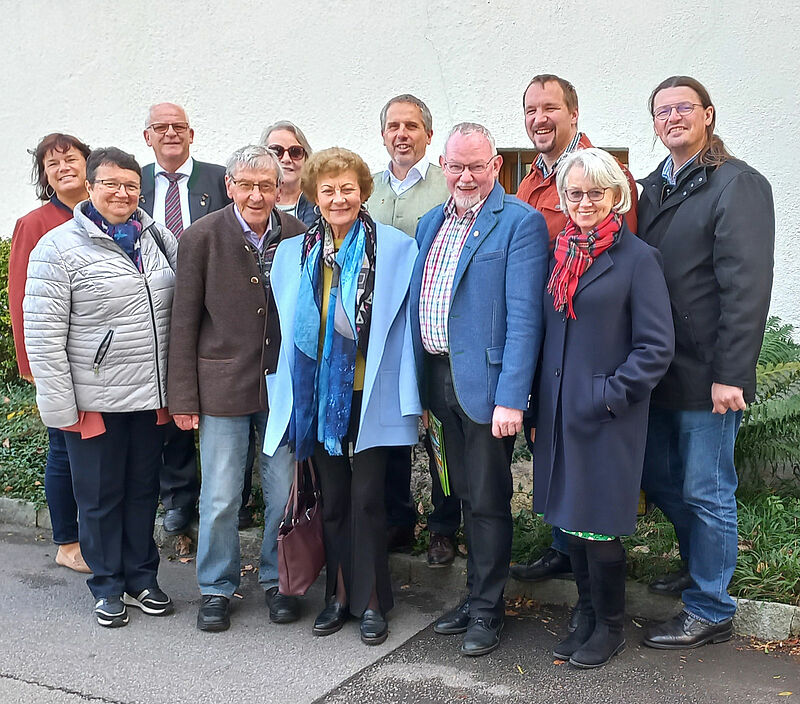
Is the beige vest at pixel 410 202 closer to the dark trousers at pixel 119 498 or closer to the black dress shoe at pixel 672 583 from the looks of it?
the dark trousers at pixel 119 498

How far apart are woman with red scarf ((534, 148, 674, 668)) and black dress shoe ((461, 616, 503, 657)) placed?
21.5 inches

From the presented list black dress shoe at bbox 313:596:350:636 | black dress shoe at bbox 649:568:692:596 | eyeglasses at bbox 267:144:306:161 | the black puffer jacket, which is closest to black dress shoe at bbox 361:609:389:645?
black dress shoe at bbox 313:596:350:636

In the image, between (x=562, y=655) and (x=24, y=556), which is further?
(x=24, y=556)

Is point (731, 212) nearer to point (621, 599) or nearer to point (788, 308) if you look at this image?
point (621, 599)

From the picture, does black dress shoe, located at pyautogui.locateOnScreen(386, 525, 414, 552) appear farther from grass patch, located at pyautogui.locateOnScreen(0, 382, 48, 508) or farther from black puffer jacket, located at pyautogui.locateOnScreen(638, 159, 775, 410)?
grass patch, located at pyautogui.locateOnScreen(0, 382, 48, 508)

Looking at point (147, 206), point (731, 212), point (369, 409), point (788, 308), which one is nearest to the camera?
point (731, 212)

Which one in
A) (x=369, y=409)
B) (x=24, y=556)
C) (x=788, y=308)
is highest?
(x=788, y=308)

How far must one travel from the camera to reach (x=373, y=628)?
4090 millimetres

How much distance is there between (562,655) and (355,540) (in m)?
1.00

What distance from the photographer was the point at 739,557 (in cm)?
432

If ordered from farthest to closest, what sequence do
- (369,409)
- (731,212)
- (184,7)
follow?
1. (184,7)
2. (369,409)
3. (731,212)

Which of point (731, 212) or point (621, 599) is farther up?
point (731, 212)

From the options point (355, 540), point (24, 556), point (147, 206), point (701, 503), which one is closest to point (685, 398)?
point (701, 503)

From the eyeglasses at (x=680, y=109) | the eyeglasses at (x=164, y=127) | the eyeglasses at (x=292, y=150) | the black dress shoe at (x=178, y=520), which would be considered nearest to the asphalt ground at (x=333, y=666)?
the black dress shoe at (x=178, y=520)
